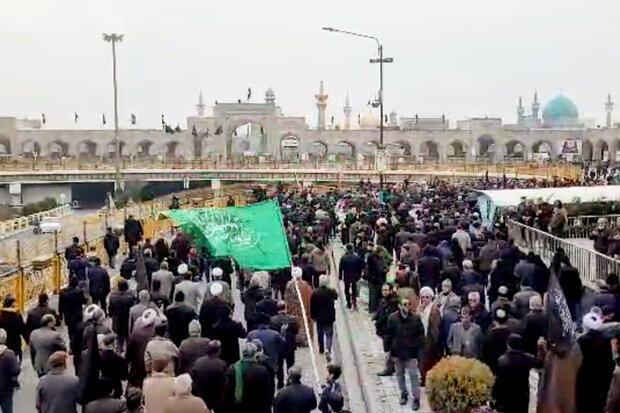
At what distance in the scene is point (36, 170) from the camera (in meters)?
61.8

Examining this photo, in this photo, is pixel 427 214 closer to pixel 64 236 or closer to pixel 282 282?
pixel 282 282

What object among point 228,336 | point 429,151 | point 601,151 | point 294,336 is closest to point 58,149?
point 429,151

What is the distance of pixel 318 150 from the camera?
3364 inches

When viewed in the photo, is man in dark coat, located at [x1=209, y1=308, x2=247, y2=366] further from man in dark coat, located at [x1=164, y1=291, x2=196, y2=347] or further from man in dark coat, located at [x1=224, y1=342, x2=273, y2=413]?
man in dark coat, located at [x1=224, y1=342, x2=273, y2=413]

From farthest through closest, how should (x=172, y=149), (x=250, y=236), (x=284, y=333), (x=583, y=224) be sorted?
(x=172, y=149)
(x=583, y=224)
(x=250, y=236)
(x=284, y=333)

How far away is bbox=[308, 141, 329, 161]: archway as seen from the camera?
248ft

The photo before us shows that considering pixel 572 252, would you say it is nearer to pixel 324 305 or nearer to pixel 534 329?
pixel 324 305

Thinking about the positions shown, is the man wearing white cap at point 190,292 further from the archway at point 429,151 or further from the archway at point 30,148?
the archway at point 30,148

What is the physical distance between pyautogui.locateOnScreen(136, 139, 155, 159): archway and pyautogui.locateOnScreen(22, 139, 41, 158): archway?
8.03m

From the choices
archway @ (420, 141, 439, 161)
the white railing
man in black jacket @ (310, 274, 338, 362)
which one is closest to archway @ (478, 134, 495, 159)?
archway @ (420, 141, 439, 161)

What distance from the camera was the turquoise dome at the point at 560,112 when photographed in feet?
304

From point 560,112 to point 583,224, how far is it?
234 feet

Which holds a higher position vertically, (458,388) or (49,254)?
(458,388)

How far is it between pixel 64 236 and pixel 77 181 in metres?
34.8
